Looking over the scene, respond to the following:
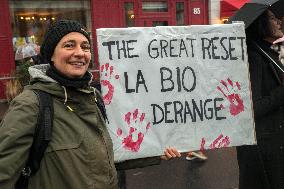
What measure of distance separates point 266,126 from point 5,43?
973cm

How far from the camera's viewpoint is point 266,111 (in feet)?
10.8

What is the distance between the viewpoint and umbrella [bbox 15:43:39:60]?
36.3 ft

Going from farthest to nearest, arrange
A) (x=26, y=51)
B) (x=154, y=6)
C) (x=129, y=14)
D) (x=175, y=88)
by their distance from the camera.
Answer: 1. (x=154, y=6)
2. (x=129, y=14)
3. (x=26, y=51)
4. (x=175, y=88)

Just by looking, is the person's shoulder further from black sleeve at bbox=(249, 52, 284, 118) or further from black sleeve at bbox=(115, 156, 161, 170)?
black sleeve at bbox=(249, 52, 284, 118)

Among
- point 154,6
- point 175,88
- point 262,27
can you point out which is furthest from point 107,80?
point 154,6

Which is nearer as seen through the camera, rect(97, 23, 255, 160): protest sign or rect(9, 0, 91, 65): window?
rect(97, 23, 255, 160): protest sign

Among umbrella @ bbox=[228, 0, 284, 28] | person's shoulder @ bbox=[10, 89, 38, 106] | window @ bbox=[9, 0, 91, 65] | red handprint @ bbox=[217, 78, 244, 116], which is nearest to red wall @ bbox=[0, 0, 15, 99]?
window @ bbox=[9, 0, 91, 65]

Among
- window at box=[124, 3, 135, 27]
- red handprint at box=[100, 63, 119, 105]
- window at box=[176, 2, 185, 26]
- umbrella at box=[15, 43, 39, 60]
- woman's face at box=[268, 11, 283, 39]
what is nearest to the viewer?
red handprint at box=[100, 63, 119, 105]

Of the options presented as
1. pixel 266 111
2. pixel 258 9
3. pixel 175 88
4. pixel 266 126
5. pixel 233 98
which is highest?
pixel 258 9

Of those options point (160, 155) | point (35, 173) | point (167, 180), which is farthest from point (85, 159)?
point (167, 180)

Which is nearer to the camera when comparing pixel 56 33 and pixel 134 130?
pixel 56 33

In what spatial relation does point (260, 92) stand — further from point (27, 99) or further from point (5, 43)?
point (5, 43)

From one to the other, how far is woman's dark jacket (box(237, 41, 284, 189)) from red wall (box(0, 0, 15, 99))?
9.39m

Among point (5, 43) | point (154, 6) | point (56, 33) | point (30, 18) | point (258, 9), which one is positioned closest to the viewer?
point (56, 33)
